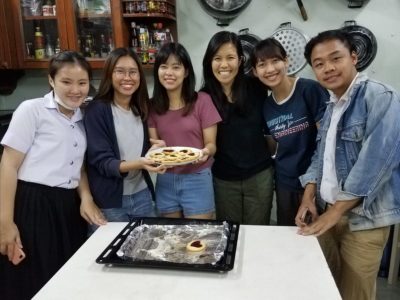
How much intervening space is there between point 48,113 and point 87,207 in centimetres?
42

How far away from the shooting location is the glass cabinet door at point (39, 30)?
2.53 metres

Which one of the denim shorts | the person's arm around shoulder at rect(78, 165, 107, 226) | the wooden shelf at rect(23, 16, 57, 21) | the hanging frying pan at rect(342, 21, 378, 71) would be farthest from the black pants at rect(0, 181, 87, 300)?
the hanging frying pan at rect(342, 21, 378, 71)

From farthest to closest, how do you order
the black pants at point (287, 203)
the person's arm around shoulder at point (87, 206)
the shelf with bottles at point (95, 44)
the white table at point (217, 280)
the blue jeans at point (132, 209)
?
1. the shelf with bottles at point (95, 44)
2. the black pants at point (287, 203)
3. the blue jeans at point (132, 209)
4. the person's arm around shoulder at point (87, 206)
5. the white table at point (217, 280)

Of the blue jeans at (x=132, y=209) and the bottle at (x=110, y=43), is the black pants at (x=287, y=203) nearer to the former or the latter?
the blue jeans at (x=132, y=209)

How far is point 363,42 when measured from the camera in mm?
2402

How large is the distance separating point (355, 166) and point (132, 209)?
3.05 ft

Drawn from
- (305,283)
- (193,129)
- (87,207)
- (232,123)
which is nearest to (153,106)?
(193,129)

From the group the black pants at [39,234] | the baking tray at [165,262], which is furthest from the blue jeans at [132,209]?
the baking tray at [165,262]

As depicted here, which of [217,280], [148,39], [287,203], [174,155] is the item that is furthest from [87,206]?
[148,39]

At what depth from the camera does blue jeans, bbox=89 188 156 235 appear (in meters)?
1.56

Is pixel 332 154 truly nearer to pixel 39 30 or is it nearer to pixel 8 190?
pixel 8 190

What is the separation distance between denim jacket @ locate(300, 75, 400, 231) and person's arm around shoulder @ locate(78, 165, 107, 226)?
0.93m

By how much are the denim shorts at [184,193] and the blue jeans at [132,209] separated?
0.06m

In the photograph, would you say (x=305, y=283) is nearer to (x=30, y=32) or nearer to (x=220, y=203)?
(x=220, y=203)
